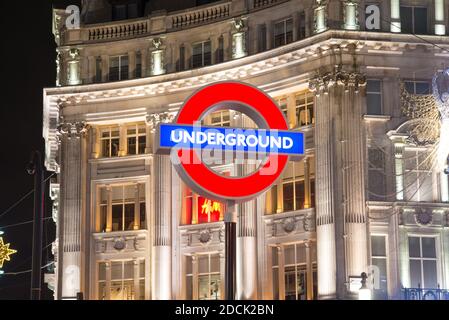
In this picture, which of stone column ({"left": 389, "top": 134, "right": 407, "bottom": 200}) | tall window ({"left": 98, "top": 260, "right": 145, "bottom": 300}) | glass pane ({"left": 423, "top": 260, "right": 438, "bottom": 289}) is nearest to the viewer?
glass pane ({"left": 423, "top": 260, "right": 438, "bottom": 289})

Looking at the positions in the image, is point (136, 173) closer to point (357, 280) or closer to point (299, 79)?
point (299, 79)

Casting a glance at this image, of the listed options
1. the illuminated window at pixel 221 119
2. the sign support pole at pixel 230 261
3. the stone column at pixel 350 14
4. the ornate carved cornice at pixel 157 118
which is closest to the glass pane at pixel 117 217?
the ornate carved cornice at pixel 157 118

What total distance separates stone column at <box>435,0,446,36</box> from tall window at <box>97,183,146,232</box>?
19756mm

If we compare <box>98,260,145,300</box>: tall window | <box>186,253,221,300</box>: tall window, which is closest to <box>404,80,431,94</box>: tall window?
<box>186,253,221,300</box>: tall window

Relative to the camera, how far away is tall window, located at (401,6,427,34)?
2486 inches

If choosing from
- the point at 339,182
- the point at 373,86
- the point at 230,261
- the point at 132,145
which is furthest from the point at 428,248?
the point at 230,261

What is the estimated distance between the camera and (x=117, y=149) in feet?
232

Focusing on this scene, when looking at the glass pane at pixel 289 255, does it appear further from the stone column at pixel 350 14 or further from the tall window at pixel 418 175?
the stone column at pixel 350 14

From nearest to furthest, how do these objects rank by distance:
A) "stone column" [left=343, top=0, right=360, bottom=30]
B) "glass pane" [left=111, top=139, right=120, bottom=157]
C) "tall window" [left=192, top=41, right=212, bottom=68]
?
"stone column" [left=343, top=0, right=360, bottom=30] → "tall window" [left=192, top=41, right=212, bottom=68] → "glass pane" [left=111, top=139, right=120, bottom=157]

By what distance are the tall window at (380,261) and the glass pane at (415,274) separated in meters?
1.41

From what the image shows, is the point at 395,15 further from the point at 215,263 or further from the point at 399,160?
the point at 215,263

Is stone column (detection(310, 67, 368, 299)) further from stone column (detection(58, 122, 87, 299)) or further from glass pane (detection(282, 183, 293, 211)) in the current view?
stone column (detection(58, 122, 87, 299))

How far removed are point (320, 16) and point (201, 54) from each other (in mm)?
9378

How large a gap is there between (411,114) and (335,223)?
295 inches
